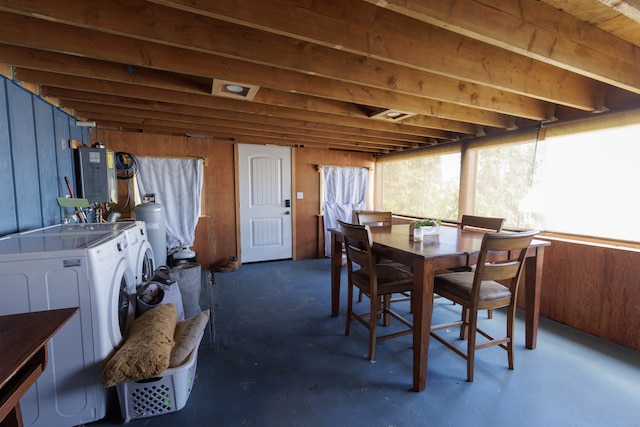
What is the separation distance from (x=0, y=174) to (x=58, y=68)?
78cm

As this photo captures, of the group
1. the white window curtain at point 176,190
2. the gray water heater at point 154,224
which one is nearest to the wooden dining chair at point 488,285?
the gray water heater at point 154,224

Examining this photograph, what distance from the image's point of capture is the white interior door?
4410 millimetres

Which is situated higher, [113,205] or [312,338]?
[113,205]

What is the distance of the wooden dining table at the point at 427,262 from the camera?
1.67 m

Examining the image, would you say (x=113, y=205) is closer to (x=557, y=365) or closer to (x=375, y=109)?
(x=375, y=109)

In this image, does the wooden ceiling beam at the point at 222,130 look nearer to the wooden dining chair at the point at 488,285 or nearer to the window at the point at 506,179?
the window at the point at 506,179

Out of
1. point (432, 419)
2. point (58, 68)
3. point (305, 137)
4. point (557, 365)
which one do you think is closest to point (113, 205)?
point (58, 68)

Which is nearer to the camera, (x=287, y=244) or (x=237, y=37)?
(x=237, y=37)

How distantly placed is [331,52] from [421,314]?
175 cm

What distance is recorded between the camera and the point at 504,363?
1.99 meters

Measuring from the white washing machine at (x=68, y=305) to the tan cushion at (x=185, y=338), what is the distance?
32cm

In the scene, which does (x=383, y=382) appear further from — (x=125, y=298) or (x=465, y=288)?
(x=125, y=298)

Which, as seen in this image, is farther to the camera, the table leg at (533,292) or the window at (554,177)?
the window at (554,177)

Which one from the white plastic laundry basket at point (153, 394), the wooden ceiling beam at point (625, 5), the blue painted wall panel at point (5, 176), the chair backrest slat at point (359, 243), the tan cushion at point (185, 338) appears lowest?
the white plastic laundry basket at point (153, 394)
